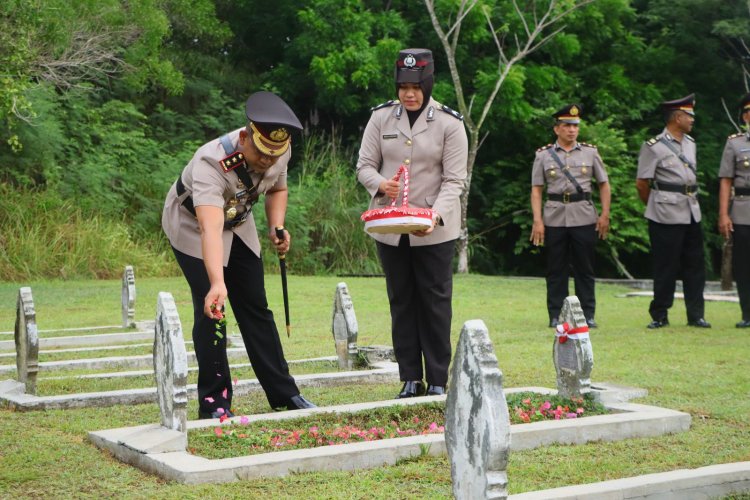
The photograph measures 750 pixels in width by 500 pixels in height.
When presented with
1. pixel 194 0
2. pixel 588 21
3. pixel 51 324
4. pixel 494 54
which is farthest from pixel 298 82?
pixel 51 324

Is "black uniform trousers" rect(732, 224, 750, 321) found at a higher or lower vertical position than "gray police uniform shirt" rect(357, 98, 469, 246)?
lower

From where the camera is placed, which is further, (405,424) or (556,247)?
(556,247)

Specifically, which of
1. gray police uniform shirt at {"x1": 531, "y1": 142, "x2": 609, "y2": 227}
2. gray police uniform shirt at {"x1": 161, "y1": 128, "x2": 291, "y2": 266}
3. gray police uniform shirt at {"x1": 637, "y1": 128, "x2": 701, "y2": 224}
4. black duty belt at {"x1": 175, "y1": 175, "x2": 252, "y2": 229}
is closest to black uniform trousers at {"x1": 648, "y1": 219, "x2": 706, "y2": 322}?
gray police uniform shirt at {"x1": 637, "y1": 128, "x2": 701, "y2": 224}

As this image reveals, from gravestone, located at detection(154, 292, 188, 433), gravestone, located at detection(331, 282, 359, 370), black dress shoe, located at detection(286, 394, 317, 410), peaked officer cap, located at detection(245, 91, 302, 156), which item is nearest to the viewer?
gravestone, located at detection(154, 292, 188, 433)

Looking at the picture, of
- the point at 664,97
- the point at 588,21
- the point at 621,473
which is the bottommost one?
the point at 621,473

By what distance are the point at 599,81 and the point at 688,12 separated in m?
2.60

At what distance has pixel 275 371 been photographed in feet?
21.4

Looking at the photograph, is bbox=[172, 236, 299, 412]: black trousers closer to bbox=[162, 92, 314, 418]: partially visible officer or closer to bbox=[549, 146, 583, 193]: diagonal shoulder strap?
bbox=[162, 92, 314, 418]: partially visible officer

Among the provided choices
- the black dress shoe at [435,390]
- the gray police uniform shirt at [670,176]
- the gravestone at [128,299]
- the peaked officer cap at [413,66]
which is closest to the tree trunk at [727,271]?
the gray police uniform shirt at [670,176]

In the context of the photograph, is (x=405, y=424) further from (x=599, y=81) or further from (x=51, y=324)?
(x=599, y=81)

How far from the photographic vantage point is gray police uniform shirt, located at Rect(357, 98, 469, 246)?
22.9ft

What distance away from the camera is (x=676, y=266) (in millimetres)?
11453

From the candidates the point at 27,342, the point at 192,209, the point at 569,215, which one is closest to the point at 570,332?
the point at 192,209

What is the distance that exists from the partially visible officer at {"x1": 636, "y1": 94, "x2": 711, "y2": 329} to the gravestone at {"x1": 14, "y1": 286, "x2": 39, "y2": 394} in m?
6.43
